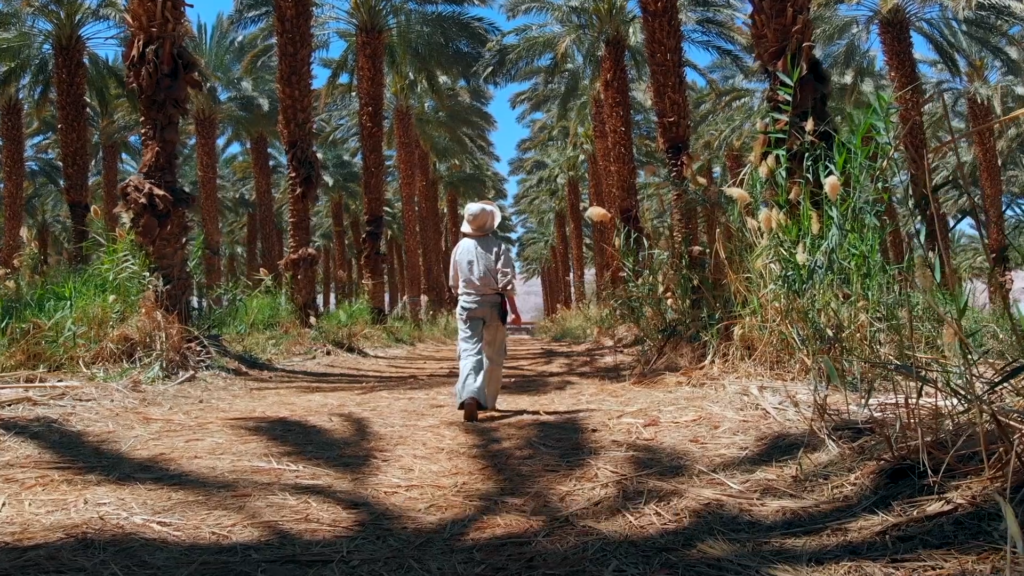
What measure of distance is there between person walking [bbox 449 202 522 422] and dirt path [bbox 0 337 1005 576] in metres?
0.35

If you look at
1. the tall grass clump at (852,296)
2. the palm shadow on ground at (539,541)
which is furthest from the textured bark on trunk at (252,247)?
the palm shadow on ground at (539,541)

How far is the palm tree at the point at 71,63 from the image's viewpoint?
1545 cm

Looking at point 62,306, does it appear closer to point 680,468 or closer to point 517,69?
point 680,468

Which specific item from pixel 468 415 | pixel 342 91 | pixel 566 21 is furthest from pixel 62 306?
pixel 342 91

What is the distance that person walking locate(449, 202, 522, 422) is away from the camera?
5.14 meters

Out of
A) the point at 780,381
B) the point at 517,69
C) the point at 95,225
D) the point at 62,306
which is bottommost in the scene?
the point at 780,381

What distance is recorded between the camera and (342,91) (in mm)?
21438

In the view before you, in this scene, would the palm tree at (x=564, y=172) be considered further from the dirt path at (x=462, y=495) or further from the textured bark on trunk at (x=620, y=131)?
the dirt path at (x=462, y=495)

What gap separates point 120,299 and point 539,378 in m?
4.00

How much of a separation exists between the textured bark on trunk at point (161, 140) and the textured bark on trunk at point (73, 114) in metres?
9.09

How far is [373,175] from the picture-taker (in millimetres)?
14570

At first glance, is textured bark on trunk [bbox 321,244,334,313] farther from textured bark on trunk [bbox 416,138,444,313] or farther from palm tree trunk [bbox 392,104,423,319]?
palm tree trunk [bbox 392,104,423,319]

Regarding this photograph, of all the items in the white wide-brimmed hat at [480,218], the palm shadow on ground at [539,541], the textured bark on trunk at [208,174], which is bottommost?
the palm shadow on ground at [539,541]

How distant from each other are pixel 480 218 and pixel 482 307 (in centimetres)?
64
